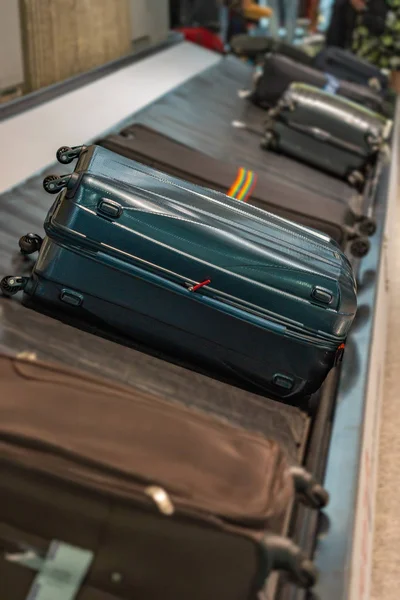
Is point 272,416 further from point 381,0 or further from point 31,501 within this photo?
point 381,0

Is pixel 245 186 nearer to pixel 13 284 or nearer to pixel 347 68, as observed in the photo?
pixel 13 284

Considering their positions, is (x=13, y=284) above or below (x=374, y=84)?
above

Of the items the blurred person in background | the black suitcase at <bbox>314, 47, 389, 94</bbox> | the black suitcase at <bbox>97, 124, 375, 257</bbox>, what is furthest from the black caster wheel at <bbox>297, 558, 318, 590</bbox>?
the blurred person in background

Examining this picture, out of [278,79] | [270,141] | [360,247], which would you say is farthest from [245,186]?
[278,79]

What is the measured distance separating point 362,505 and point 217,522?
1.73 feet

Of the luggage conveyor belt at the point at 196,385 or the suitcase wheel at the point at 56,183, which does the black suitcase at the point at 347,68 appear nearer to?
the luggage conveyor belt at the point at 196,385

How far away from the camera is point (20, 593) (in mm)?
784

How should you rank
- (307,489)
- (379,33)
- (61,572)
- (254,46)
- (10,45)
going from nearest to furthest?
(61,572) → (307,489) → (10,45) → (254,46) → (379,33)

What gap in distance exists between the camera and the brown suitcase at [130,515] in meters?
0.78

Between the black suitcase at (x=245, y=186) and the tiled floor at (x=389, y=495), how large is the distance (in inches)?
20.4

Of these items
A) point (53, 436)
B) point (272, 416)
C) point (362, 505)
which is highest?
point (53, 436)

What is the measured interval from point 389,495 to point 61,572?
111 centimetres

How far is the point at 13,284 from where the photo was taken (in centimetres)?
131

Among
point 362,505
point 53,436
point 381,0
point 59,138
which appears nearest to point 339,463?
point 362,505
